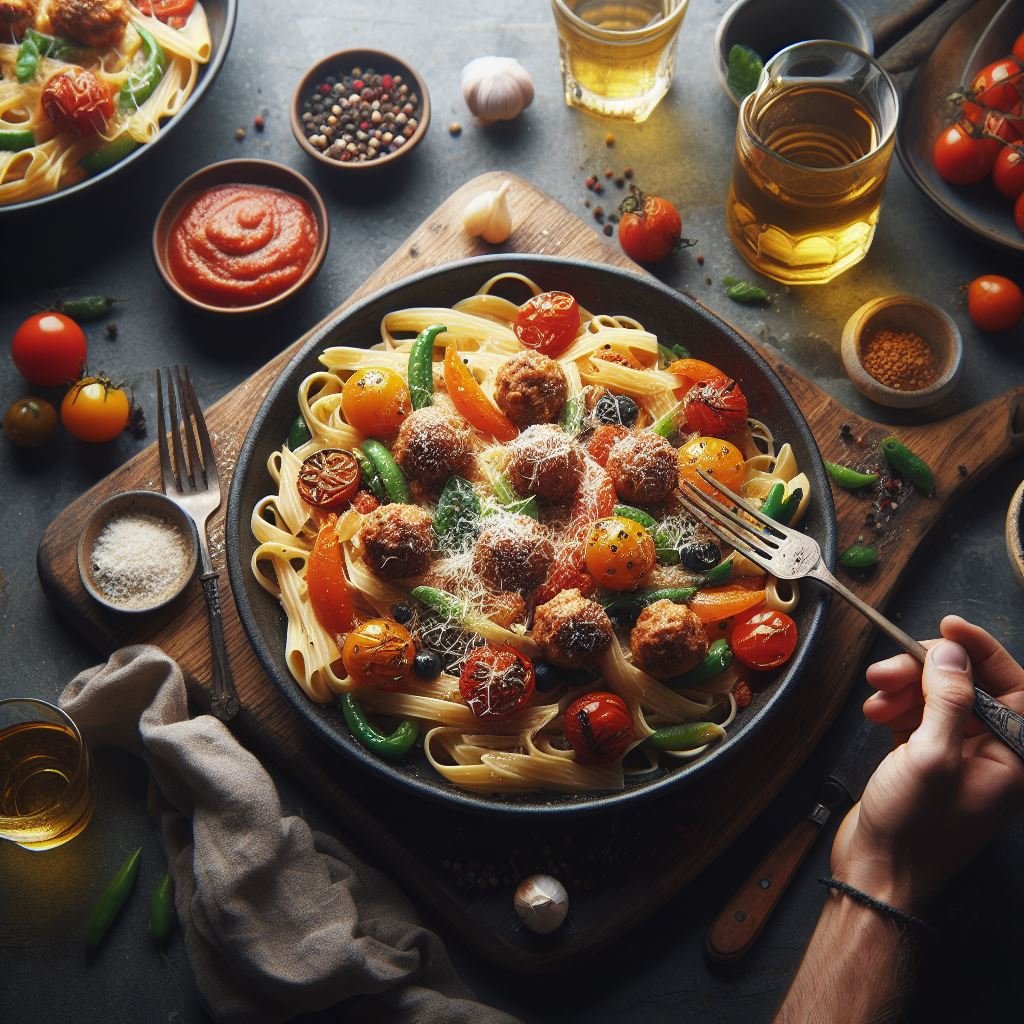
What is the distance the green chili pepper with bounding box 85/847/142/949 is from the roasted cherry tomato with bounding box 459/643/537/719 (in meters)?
2.39

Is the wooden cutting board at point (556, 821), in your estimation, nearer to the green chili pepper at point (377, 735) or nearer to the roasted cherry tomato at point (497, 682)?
the green chili pepper at point (377, 735)

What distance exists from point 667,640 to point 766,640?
23.5 inches

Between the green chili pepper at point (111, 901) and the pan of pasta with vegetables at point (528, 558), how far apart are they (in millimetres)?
1670

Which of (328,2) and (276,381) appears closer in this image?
(276,381)

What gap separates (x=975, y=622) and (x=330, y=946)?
4.36 m

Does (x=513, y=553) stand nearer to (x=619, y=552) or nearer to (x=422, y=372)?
(x=619, y=552)

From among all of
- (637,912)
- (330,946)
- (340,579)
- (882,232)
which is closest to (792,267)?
(882,232)

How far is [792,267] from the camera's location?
739 cm

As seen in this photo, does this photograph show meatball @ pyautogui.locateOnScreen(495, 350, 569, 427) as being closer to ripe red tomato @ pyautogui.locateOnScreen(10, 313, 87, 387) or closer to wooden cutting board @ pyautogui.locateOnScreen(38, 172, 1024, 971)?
wooden cutting board @ pyautogui.locateOnScreen(38, 172, 1024, 971)

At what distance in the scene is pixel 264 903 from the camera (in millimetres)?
6012

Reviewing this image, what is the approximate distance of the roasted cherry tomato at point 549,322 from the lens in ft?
21.9

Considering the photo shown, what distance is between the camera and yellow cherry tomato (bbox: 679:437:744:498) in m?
6.24

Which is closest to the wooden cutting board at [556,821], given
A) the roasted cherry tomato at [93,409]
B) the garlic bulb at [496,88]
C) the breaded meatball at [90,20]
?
the roasted cherry tomato at [93,409]

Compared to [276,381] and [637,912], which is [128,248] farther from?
[637,912]
